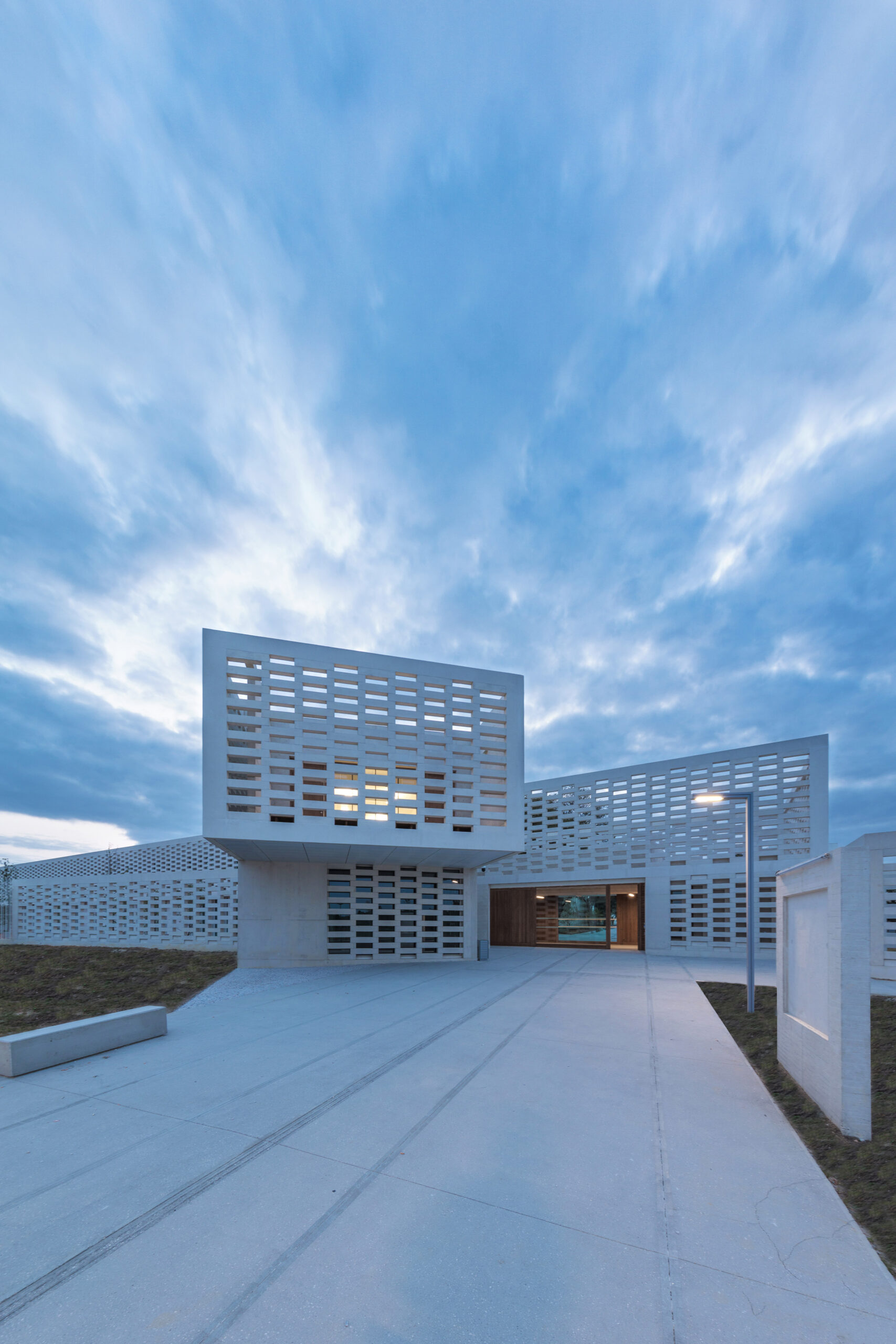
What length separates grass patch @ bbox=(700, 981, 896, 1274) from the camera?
397cm

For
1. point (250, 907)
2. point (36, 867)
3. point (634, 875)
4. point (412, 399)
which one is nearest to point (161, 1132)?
point (250, 907)

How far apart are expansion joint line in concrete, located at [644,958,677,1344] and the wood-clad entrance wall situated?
19.7m

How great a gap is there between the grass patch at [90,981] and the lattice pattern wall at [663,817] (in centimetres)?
1357

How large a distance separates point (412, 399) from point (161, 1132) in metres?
28.0

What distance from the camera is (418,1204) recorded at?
3895mm

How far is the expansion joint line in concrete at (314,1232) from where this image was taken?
2.86 m

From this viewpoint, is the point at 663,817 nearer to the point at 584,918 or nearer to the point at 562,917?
the point at 584,918

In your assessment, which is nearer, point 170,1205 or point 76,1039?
point 170,1205

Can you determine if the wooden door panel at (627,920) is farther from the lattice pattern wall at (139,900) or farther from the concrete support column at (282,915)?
the lattice pattern wall at (139,900)

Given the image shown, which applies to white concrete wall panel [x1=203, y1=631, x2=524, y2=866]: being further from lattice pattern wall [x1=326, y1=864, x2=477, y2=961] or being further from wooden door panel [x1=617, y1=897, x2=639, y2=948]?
wooden door panel [x1=617, y1=897, x2=639, y2=948]

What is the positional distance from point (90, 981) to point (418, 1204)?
10.7 meters

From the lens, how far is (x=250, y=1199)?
12.9 feet

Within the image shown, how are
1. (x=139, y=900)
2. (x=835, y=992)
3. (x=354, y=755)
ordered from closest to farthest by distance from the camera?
1. (x=835, y=992)
2. (x=354, y=755)
3. (x=139, y=900)

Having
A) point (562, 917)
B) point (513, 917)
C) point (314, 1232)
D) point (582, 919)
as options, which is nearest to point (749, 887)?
point (314, 1232)
